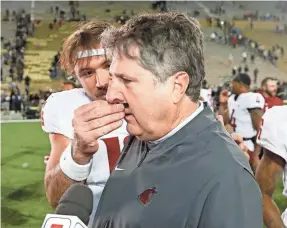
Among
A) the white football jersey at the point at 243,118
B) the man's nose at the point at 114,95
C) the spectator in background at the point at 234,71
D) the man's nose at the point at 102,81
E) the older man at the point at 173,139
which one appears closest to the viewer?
the older man at the point at 173,139

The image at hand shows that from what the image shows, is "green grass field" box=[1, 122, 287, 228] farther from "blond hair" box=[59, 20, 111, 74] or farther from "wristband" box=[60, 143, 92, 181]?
"wristband" box=[60, 143, 92, 181]

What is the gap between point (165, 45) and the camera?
1.15m

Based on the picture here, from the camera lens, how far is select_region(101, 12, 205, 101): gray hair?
1153 mm

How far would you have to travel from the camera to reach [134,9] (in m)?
17.4

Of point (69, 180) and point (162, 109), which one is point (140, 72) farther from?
point (69, 180)

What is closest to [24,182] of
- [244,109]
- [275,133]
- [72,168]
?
[244,109]

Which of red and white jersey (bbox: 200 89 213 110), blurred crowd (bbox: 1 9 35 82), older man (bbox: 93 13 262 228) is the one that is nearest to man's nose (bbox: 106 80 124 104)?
older man (bbox: 93 13 262 228)

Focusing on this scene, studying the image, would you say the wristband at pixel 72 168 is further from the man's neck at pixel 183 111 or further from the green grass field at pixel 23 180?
the green grass field at pixel 23 180

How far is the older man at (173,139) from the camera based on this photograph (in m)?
1.08

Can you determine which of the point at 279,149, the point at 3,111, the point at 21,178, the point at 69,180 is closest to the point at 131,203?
the point at 69,180

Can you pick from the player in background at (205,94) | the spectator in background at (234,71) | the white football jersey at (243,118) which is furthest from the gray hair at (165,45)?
the spectator in background at (234,71)

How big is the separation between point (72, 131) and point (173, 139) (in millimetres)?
947

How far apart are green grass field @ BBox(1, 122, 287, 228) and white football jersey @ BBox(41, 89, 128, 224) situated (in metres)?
3.28

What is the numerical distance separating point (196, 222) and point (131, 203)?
0.62ft
